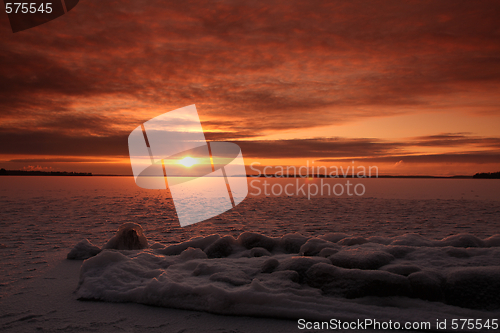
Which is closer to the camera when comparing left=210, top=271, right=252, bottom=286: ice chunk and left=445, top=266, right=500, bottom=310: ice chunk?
left=445, top=266, right=500, bottom=310: ice chunk

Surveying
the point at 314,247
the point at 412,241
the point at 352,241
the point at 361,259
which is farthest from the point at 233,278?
the point at 412,241

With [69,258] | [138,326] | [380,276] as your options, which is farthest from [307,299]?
[69,258]

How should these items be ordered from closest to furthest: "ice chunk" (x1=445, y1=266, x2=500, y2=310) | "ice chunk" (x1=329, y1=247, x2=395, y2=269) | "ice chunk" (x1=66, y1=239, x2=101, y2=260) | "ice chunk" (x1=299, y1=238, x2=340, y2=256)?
1. "ice chunk" (x1=445, y1=266, x2=500, y2=310)
2. "ice chunk" (x1=329, y1=247, x2=395, y2=269)
3. "ice chunk" (x1=299, y1=238, x2=340, y2=256)
4. "ice chunk" (x1=66, y1=239, x2=101, y2=260)

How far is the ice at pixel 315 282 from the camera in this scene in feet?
9.15

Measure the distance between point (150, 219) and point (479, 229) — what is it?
10508 millimetres

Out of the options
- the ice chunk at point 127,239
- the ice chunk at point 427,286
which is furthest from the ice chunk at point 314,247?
the ice chunk at point 127,239

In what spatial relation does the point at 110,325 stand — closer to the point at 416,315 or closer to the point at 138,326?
the point at 138,326

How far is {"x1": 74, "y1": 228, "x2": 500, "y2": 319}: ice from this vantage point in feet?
9.15

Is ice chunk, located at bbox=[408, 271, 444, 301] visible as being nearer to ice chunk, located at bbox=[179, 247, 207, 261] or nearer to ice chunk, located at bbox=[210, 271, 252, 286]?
ice chunk, located at bbox=[210, 271, 252, 286]

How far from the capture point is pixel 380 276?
3.06m

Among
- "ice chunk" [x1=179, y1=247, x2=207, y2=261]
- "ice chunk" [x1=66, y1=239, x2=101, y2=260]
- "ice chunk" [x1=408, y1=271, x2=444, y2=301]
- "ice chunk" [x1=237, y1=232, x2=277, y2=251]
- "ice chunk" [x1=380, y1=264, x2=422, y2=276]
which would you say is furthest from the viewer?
"ice chunk" [x1=237, y1=232, x2=277, y2=251]

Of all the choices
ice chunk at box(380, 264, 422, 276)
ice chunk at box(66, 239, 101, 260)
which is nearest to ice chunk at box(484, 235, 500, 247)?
ice chunk at box(380, 264, 422, 276)

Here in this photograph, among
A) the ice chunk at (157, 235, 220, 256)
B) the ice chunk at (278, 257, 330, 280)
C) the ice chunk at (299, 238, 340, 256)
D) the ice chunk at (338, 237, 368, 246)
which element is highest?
the ice chunk at (278, 257, 330, 280)

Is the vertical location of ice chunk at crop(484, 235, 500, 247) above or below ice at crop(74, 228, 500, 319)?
below
